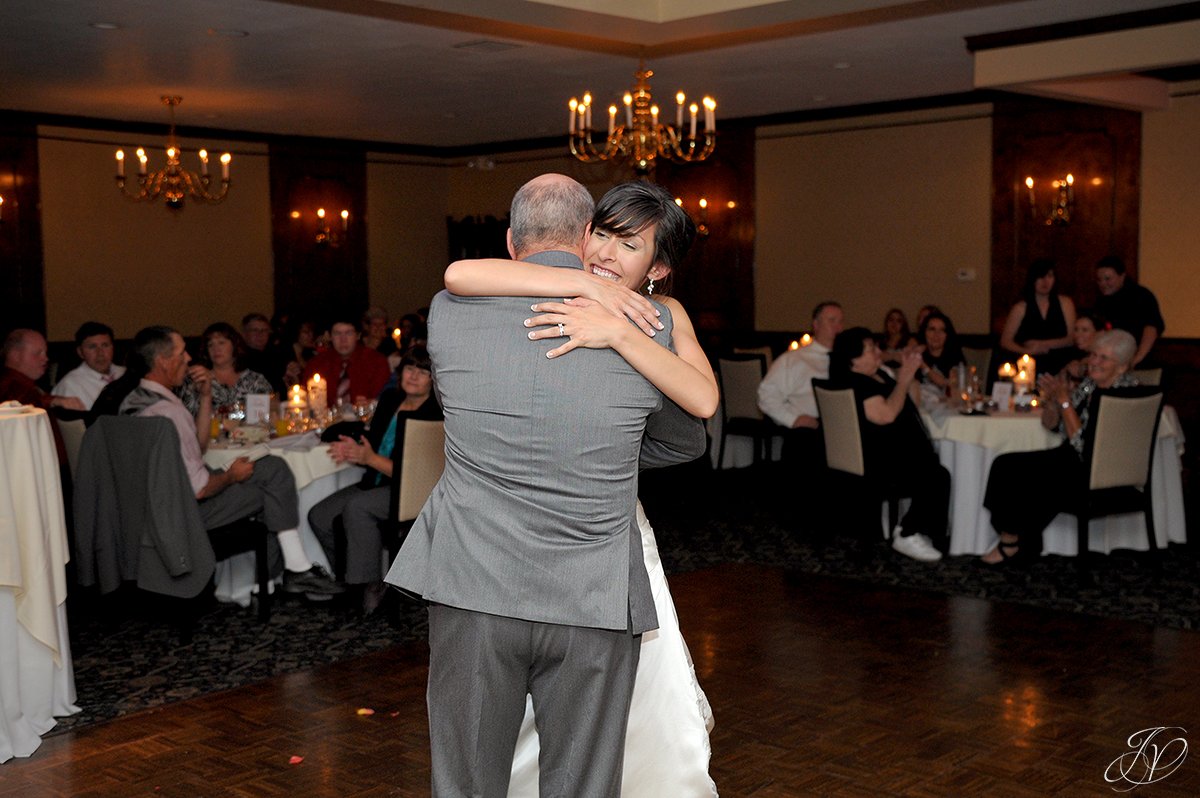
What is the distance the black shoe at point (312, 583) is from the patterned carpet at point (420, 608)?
0.07m

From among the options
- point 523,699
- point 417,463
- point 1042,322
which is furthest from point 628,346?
point 1042,322

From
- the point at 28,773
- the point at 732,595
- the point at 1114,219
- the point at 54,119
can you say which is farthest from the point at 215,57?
the point at 1114,219

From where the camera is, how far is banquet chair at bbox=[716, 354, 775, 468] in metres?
8.91

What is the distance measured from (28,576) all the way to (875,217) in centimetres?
939

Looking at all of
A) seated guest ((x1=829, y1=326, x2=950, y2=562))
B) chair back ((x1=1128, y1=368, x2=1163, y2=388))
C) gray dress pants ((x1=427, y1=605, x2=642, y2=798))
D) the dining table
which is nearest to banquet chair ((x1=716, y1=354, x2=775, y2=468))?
seated guest ((x1=829, y1=326, x2=950, y2=562))

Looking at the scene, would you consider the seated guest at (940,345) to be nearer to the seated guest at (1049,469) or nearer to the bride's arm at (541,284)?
the seated guest at (1049,469)

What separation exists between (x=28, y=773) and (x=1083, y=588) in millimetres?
4392

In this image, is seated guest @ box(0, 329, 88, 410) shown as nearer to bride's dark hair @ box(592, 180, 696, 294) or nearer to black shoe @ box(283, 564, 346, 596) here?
black shoe @ box(283, 564, 346, 596)

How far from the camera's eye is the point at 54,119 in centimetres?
1181

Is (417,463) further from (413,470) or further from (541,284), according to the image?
(541,284)

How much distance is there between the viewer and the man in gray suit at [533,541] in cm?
189

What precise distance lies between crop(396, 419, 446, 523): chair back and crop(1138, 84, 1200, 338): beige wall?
23.4 feet

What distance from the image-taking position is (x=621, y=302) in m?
1.92

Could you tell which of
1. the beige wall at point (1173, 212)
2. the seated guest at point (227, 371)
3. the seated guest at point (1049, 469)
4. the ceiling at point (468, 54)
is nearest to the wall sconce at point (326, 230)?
the ceiling at point (468, 54)
